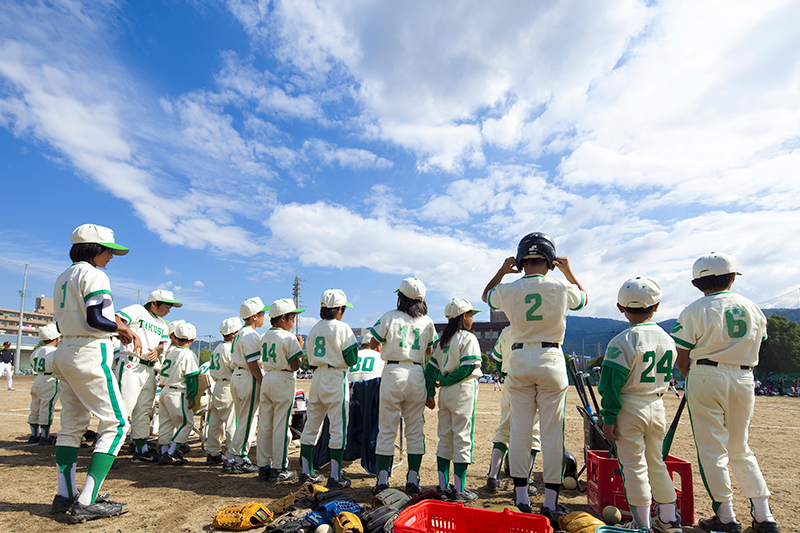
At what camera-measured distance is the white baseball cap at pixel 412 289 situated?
202 inches

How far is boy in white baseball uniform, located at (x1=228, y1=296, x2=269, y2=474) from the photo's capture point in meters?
5.97

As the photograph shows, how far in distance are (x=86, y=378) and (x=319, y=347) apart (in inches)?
95.1

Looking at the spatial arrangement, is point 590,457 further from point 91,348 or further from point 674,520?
point 91,348

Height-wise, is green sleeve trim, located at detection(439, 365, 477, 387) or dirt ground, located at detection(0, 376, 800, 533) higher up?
green sleeve trim, located at detection(439, 365, 477, 387)

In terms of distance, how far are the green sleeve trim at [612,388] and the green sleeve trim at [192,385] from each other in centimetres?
590

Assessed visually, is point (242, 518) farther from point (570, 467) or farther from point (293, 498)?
point (570, 467)

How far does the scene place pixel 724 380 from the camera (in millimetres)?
3830

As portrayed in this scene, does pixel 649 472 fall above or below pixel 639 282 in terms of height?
below

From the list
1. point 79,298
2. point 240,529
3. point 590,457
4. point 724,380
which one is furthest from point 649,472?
point 79,298

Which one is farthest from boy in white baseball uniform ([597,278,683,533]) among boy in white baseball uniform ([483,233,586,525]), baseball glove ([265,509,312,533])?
baseball glove ([265,509,312,533])

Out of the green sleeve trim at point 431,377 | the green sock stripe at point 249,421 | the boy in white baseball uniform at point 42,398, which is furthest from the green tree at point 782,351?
the boy in white baseball uniform at point 42,398

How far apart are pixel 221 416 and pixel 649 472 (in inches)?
231

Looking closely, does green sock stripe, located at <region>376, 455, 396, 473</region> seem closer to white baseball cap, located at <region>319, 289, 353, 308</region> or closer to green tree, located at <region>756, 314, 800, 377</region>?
white baseball cap, located at <region>319, 289, 353, 308</region>

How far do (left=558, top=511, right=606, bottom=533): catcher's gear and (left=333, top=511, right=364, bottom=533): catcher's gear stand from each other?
1.64 m
